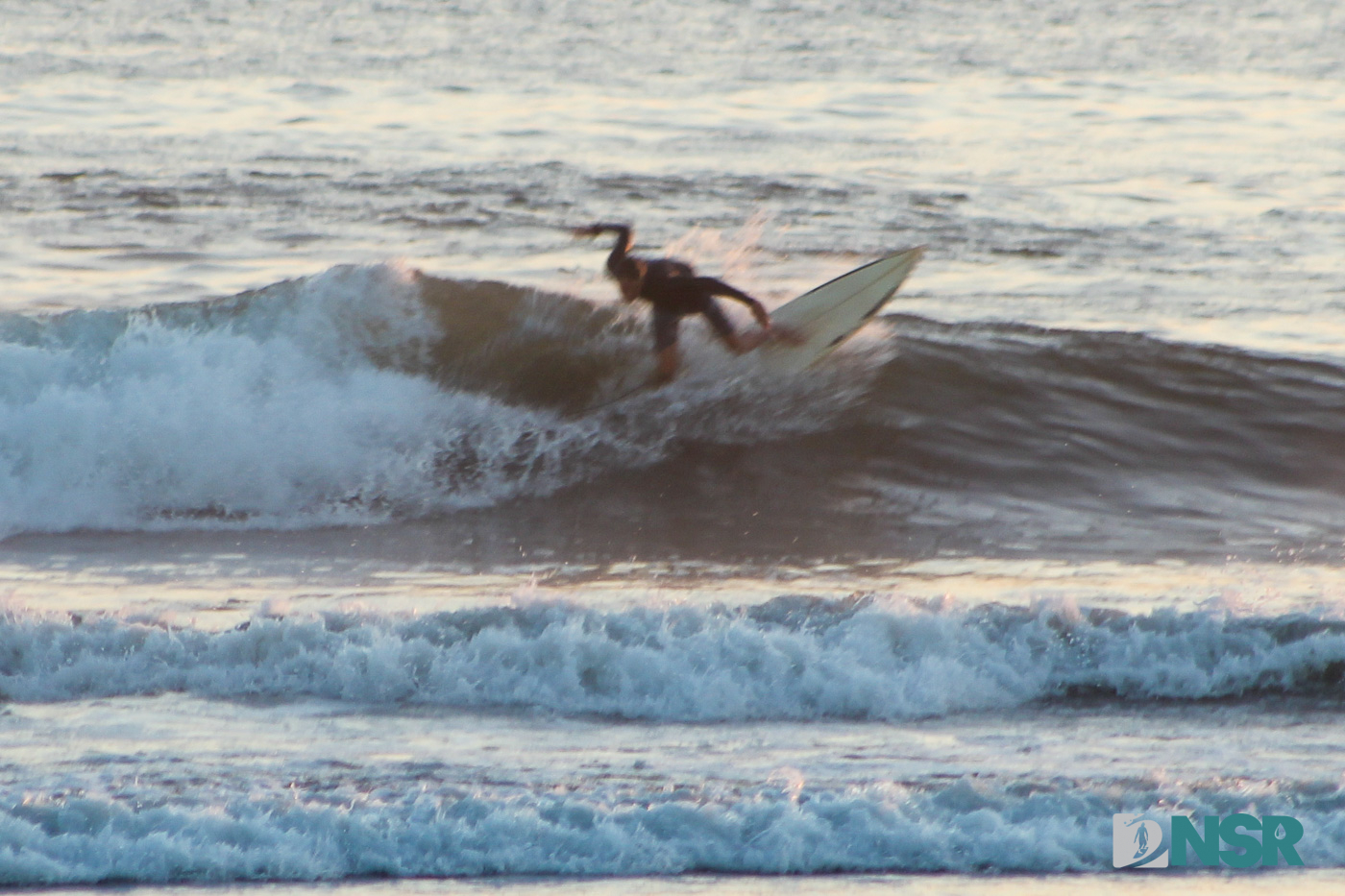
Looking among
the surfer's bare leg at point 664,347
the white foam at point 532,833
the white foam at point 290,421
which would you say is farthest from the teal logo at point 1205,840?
the surfer's bare leg at point 664,347

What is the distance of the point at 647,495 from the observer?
11.3 metres

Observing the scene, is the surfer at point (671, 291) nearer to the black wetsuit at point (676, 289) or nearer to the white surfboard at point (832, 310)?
the black wetsuit at point (676, 289)

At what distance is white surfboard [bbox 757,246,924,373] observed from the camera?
1238 centimetres

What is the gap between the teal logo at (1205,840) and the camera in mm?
5516

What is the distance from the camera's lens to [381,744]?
6332 mm

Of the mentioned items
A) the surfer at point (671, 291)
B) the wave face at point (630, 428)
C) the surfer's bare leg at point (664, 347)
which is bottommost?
the wave face at point (630, 428)

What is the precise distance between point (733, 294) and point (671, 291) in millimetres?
762

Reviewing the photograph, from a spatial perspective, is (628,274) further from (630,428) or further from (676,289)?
(630,428)

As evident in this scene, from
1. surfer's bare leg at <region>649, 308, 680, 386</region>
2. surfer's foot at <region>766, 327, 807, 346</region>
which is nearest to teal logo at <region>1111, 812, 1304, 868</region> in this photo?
surfer's bare leg at <region>649, 308, 680, 386</region>

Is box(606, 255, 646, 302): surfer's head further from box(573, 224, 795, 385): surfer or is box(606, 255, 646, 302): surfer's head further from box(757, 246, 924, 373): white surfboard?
box(757, 246, 924, 373): white surfboard

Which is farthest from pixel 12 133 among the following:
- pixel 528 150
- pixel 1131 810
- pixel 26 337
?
pixel 1131 810

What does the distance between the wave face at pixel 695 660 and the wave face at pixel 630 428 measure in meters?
2.17

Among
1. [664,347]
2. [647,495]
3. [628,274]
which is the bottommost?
[647,495]

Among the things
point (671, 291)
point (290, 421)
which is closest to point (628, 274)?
point (671, 291)
